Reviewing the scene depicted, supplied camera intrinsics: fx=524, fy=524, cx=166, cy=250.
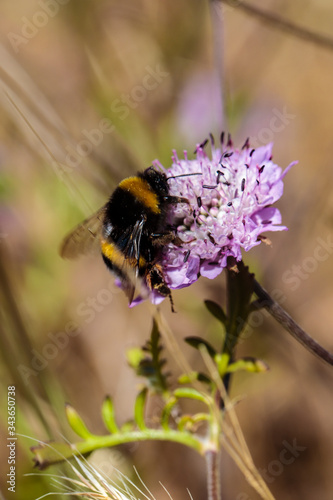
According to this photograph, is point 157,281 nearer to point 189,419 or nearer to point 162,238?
point 162,238

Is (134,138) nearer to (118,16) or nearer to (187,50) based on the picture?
(187,50)

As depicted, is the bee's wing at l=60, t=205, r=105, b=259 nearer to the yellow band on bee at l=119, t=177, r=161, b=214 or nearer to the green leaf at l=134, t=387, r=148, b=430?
the yellow band on bee at l=119, t=177, r=161, b=214

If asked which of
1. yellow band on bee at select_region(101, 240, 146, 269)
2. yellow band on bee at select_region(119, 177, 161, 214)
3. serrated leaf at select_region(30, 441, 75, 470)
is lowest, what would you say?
serrated leaf at select_region(30, 441, 75, 470)

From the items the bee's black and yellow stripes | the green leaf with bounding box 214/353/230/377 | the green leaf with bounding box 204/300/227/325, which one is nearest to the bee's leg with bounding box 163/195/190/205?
the bee's black and yellow stripes

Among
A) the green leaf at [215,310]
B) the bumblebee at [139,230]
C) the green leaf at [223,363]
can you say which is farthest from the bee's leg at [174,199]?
the green leaf at [223,363]

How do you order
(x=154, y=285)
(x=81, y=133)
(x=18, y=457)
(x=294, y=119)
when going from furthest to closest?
(x=294, y=119) < (x=81, y=133) < (x=18, y=457) < (x=154, y=285)

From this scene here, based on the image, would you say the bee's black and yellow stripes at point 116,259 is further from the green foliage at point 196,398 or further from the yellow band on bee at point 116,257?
the green foliage at point 196,398

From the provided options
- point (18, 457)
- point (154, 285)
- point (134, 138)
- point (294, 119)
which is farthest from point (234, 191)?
point (294, 119)

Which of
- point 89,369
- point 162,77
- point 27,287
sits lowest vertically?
point 89,369
